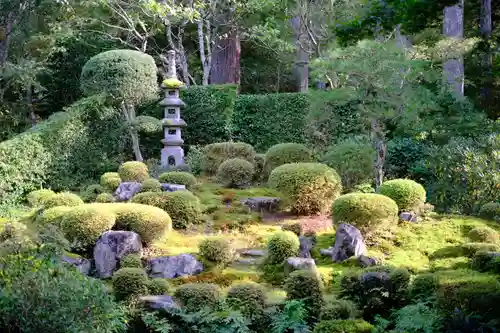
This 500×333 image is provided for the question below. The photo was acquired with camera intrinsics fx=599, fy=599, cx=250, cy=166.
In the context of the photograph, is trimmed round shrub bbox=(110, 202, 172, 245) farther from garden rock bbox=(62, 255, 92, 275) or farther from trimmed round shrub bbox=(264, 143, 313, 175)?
trimmed round shrub bbox=(264, 143, 313, 175)

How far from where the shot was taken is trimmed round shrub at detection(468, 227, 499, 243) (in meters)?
9.17

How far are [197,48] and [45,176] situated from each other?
A: 10.1m

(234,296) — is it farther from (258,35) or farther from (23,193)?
(258,35)

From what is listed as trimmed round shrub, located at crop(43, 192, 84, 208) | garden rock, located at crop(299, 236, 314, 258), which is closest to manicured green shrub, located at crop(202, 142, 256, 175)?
trimmed round shrub, located at crop(43, 192, 84, 208)

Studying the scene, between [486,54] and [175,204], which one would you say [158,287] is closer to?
[175,204]

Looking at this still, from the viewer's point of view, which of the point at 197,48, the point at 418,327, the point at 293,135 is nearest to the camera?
the point at 418,327

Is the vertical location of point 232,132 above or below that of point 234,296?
above

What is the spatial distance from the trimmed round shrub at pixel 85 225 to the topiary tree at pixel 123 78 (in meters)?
5.97

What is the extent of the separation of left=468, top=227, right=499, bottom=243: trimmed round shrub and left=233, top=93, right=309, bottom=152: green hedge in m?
7.48

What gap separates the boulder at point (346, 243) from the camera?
8.77m

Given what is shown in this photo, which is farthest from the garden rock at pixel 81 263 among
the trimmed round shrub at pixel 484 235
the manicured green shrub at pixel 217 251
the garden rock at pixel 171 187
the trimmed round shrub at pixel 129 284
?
the trimmed round shrub at pixel 484 235

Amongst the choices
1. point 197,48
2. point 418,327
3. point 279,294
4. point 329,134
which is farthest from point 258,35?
point 418,327

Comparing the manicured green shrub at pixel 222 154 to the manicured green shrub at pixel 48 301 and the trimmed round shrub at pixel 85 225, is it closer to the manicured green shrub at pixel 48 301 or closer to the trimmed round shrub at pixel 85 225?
the trimmed round shrub at pixel 85 225

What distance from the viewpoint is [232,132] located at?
17.0m
